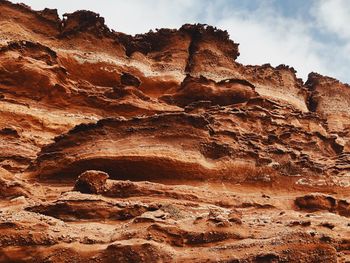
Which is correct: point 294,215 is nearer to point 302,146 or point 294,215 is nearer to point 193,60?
point 302,146

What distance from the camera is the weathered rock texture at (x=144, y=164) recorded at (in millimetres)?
9539

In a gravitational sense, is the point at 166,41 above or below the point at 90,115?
above

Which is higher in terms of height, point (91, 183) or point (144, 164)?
point (144, 164)

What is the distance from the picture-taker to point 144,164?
13.4 meters

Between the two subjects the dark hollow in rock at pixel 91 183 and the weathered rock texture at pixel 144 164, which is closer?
the weathered rock texture at pixel 144 164

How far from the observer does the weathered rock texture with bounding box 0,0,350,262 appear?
9.54m

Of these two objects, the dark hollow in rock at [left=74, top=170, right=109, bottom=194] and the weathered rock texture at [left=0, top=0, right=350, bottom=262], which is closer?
the weathered rock texture at [left=0, top=0, right=350, bottom=262]

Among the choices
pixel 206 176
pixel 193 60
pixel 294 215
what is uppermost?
pixel 193 60

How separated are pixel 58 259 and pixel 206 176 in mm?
5195

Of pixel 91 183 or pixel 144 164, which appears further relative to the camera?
pixel 144 164

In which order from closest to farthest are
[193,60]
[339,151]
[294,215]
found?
[294,215], [339,151], [193,60]

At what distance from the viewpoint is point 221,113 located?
16.8 m

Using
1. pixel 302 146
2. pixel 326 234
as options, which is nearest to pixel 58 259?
pixel 326 234

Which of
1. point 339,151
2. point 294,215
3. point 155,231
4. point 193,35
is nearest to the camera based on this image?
point 155,231
